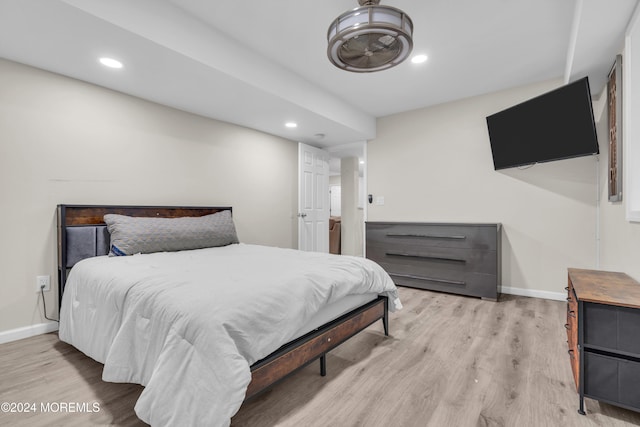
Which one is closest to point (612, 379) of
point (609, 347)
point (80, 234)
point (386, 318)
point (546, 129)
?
point (609, 347)

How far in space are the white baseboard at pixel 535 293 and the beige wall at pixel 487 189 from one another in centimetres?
1

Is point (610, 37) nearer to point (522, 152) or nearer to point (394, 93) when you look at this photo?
point (522, 152)

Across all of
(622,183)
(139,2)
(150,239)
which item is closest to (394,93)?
(622,183)

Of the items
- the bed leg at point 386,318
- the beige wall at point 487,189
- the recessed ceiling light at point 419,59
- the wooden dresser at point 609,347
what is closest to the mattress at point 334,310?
the bed leg at point 386,318

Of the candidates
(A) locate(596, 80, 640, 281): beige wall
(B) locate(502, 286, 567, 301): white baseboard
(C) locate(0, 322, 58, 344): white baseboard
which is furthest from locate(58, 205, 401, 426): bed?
(B) locate(502, 286, 567, 301): white baseboard

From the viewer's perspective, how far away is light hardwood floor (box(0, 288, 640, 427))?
4.64ft

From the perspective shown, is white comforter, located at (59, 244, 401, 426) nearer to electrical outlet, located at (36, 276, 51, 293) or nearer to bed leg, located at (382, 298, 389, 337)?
bed leg, located at (382, 298, 389, 337)

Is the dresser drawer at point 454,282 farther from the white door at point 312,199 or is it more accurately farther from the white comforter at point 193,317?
the white comforter at point 193,317

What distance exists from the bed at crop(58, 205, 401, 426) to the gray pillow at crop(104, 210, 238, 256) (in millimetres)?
70

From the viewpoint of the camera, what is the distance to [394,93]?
368 cm

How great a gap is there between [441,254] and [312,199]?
2130 millimetres

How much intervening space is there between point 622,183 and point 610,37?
1038 mm

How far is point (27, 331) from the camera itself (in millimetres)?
2354

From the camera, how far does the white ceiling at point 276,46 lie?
1.93 metres
